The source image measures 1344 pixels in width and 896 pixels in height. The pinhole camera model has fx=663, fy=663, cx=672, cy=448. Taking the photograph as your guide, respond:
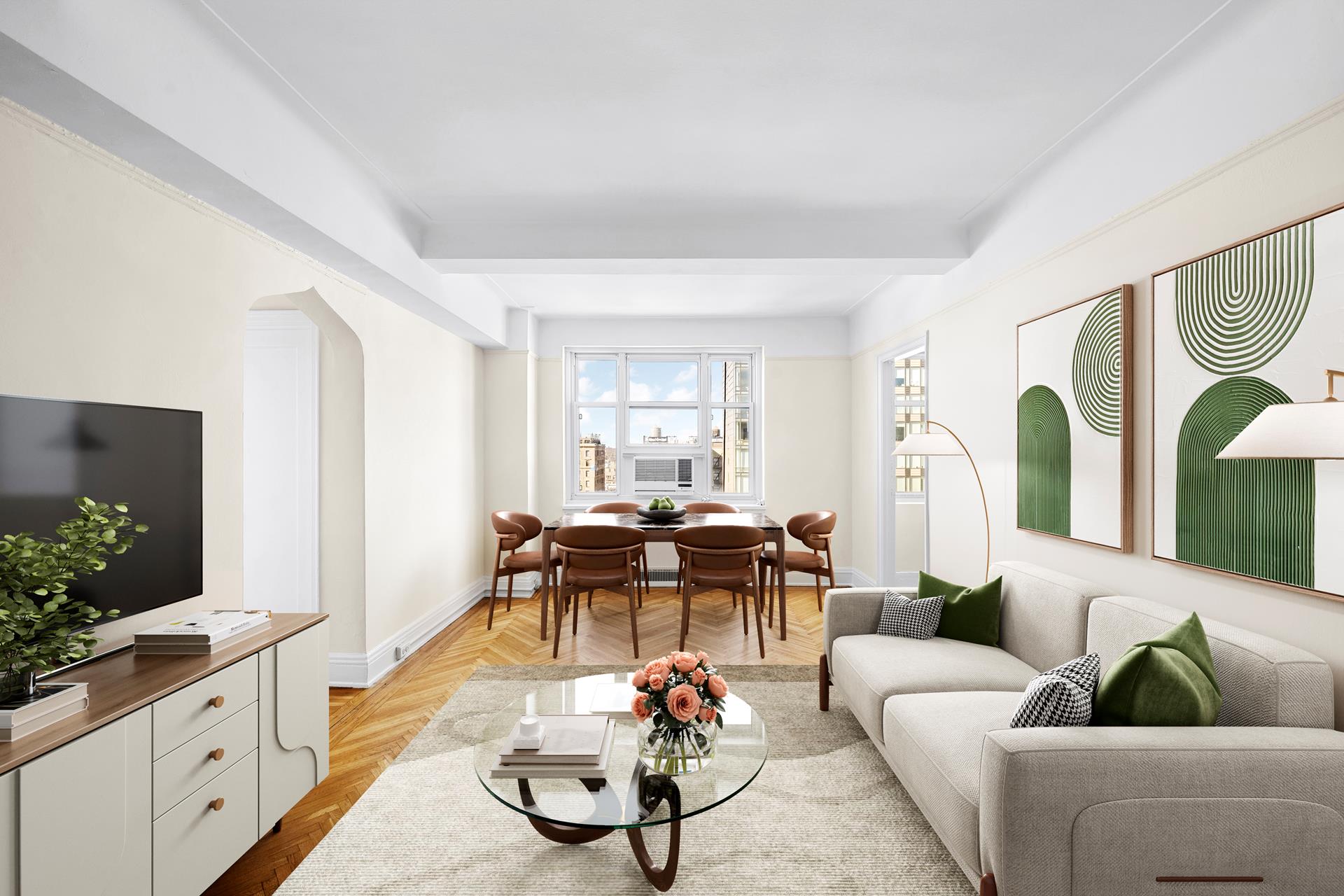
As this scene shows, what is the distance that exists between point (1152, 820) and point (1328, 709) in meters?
0.63

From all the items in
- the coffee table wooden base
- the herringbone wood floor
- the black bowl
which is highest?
the black bowl

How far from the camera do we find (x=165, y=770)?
1.73 meters

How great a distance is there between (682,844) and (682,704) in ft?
1.95

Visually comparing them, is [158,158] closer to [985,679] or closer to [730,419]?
[985,679]

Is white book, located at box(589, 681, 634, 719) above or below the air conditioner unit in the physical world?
below

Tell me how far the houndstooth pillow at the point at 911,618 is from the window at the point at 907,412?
273cm

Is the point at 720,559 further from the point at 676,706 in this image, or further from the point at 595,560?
the point at 676,706

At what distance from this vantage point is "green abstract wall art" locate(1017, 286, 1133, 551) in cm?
257

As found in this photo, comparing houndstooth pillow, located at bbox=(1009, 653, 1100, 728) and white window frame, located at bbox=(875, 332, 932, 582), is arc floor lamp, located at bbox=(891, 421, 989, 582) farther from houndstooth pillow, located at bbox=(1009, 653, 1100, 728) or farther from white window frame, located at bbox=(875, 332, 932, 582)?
white window frame, located at bbox=(875, 332, 932, 582)

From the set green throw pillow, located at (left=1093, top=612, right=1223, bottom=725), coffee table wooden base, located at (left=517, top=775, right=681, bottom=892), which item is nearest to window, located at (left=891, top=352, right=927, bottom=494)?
green throw pillow, located at (left=1093, top=612, right=1223, bottom=725)

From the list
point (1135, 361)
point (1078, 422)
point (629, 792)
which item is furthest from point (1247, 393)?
point (629, 792)

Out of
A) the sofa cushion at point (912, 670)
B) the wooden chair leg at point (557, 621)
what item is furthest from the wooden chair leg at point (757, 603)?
the wooden chair leg at point (557, 621)

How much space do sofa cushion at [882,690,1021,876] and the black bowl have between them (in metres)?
2.68

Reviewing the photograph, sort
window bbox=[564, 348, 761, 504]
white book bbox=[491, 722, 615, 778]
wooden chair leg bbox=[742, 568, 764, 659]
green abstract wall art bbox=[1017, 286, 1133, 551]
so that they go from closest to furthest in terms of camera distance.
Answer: white book bbox=[491, 722, 615, 778], green abstract wall art bbox=[1017, 286, 1133, 551], wooden chair leg bbox=[742, 568, 764, 659], window bbox=[564, 348, 761, 504]
